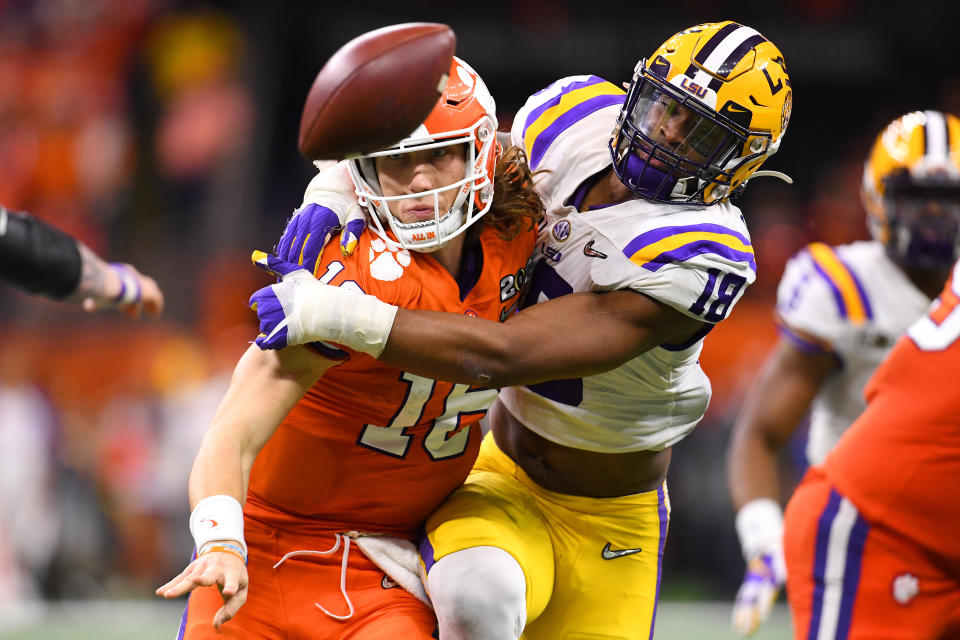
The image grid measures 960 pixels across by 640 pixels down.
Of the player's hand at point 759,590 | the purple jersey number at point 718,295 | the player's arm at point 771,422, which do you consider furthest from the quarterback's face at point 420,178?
the player's arm at point 771,422

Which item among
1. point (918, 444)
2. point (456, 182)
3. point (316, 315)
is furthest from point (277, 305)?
point (918, 444)

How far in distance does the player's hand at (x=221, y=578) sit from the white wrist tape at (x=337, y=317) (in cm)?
39

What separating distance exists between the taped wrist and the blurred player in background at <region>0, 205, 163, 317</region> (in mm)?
1075

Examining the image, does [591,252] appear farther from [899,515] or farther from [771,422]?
[771,422]

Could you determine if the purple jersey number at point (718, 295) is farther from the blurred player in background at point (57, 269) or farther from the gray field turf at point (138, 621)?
the gray field turf at point (138, 621)

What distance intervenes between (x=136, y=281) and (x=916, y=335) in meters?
1.94

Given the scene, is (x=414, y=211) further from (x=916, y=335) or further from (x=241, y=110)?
(x=241, y=110)

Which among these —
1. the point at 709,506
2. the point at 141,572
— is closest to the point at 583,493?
the point at 709,506

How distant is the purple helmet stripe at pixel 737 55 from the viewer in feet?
8.58

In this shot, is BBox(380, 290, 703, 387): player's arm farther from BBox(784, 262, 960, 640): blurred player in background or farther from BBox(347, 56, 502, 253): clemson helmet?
BBox(784, 262, 960, 640): blurred player in background

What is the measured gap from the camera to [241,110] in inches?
404

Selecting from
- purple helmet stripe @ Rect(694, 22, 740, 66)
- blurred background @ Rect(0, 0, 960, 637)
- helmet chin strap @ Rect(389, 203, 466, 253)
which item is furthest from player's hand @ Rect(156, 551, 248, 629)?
blurred background @ Rect(0, 0, 960, 637)

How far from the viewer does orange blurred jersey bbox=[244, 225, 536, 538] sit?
2.47 meters

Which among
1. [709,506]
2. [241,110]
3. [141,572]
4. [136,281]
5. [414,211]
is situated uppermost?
[414,211]
